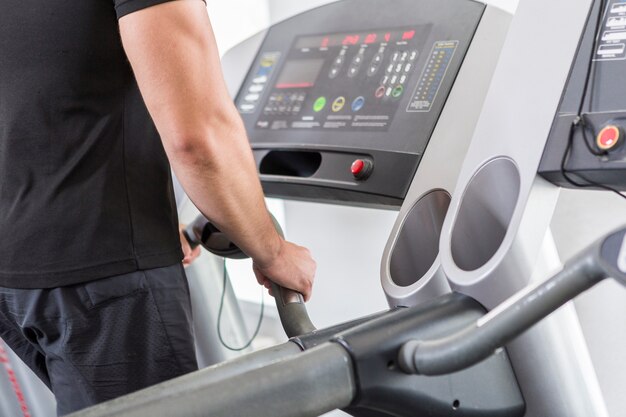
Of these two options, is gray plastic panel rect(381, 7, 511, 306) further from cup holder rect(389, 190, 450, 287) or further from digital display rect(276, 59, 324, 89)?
digital display rect(276, 59, 324, 89)

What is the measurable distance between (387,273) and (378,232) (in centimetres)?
106

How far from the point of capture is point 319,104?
174cm

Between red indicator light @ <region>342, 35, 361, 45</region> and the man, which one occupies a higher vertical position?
red indicator light @ <region>342, 35, 361, 45</region>

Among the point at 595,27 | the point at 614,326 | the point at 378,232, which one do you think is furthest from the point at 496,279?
the point at 378,232

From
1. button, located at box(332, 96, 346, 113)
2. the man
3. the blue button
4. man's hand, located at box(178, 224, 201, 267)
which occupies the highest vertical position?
the blue button

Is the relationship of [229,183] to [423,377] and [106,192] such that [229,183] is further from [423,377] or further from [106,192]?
[423,377]

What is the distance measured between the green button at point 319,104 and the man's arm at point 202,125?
349mm

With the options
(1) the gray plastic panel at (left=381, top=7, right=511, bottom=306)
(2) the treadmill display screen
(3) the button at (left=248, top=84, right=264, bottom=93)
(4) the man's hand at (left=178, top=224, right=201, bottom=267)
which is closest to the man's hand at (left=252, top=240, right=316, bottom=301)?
(1) the gray plastic panel at (left=381, top=7, right=511, bottom=306)

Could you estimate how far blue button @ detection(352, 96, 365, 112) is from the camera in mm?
1659

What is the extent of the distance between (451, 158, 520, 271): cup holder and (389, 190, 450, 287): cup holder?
0.14 meters

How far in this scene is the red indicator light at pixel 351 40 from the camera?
1.77 meters

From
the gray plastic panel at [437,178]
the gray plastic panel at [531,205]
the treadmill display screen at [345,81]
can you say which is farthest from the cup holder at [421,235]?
the treadmill display screen at [345,81]

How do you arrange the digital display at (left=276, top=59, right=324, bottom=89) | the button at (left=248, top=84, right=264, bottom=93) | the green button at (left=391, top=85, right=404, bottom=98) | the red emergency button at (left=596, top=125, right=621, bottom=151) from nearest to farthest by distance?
the red emergency button at (left=596, top=125, right=621, bottom=151) → the green button at (left=391, top=85, right=404, bottom=98) → the digital display at (left=276, top=59, right=324, bottom=89) → the button at (left=248, top=84, right=264, bottom=93)

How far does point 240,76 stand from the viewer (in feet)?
6.53
